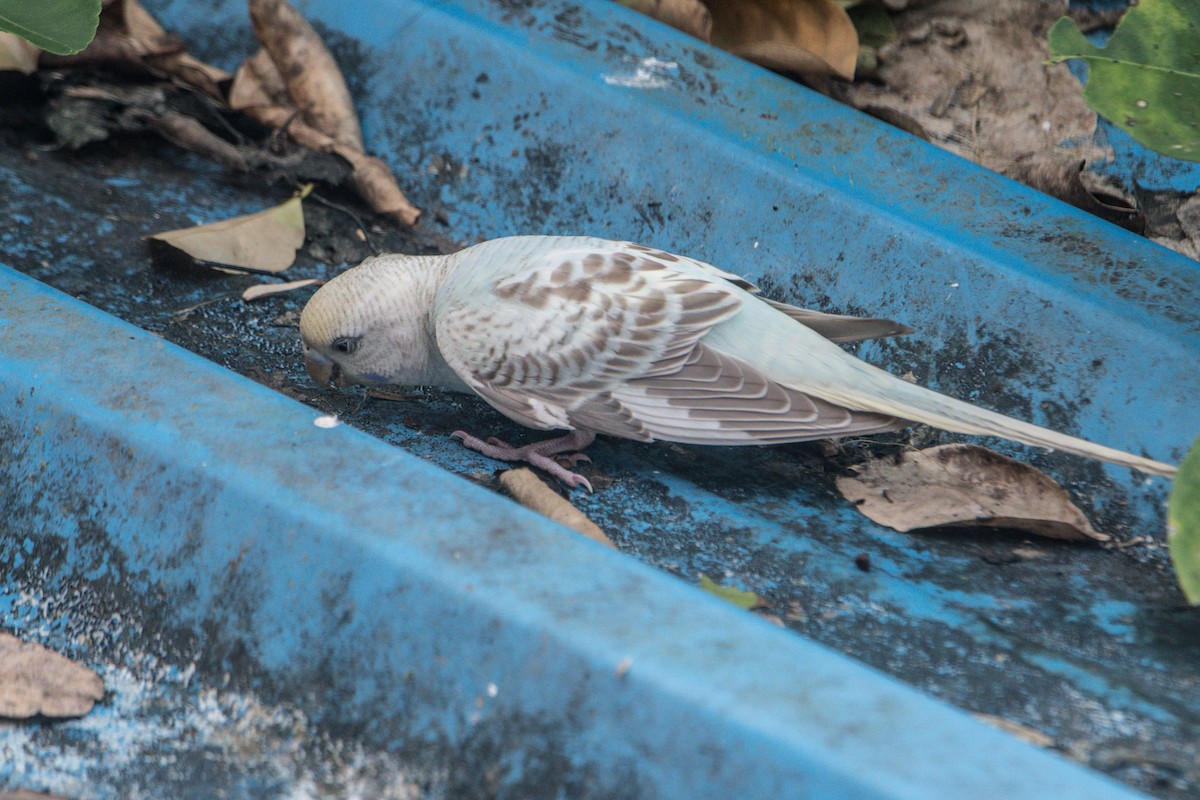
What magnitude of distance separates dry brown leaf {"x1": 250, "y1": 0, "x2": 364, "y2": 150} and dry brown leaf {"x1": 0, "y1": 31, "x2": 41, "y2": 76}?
89cm

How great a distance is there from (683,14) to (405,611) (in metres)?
3.19

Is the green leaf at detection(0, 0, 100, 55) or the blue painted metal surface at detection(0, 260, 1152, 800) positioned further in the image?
the green leaf at detection(0, 0, 100, 55)

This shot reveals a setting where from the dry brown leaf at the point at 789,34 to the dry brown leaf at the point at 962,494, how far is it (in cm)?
191

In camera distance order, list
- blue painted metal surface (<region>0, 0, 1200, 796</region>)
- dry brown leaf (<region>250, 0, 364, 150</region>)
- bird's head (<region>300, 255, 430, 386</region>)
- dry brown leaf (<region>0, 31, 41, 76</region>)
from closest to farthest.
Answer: blue painted metal surface (<region>0, 0, 1200, 796</region>) < bird's head (<region>300, 255, 430, 386</region>) < dry brown leaf (<region>0, 31, 41, 76</region>) < dry brown leaf (<region>250, 0, 364, 150</region>)

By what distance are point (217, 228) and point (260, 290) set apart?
30 cm

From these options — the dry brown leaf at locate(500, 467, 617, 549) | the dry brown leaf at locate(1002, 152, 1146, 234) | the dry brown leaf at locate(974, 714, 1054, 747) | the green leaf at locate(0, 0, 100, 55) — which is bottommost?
the dry brown leaf at locate(500, 467, 617, 549)

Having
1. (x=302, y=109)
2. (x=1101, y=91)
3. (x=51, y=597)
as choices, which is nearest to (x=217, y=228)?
(x=302, y=109)

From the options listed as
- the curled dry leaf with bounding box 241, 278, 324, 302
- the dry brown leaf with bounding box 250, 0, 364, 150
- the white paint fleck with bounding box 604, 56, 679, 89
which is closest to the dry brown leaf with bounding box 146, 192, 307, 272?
the curled dry leaf with bounding box 241, 278, 324, 302

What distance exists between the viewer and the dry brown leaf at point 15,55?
13.2 ft

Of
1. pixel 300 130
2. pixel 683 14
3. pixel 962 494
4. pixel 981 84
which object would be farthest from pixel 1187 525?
pixel 300 130

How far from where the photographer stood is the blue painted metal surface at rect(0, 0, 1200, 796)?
6.06 feet

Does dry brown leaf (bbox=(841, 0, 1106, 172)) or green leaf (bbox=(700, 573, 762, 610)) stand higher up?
dry brown leaf (bbox=(841, 0, 1106, 172))

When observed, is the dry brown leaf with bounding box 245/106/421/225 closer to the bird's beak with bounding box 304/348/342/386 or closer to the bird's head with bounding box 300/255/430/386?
the bird's head with bounding box 300/255/430/386

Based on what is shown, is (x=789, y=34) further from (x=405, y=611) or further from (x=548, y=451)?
(x=405, y=611)
